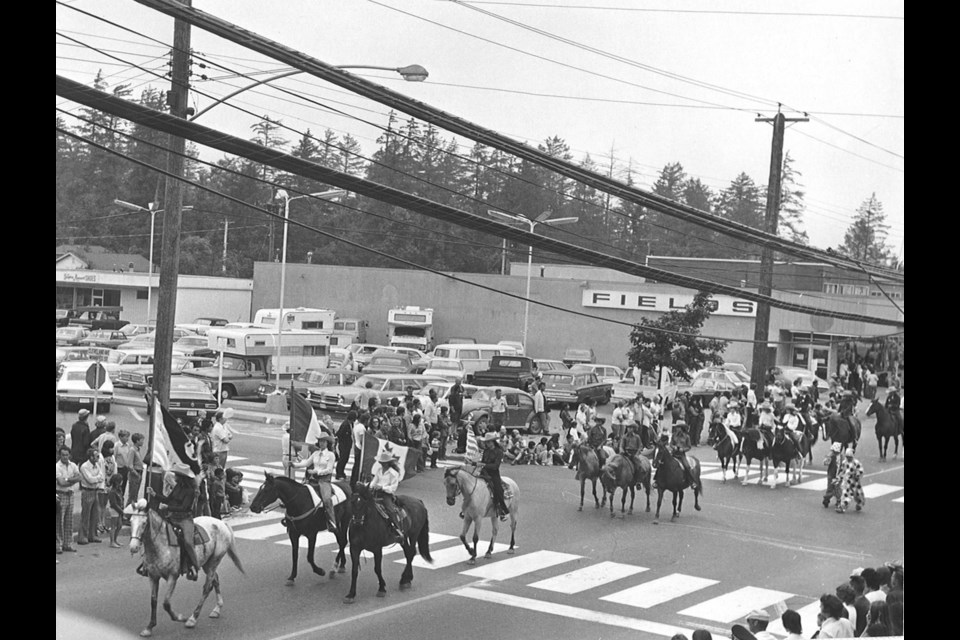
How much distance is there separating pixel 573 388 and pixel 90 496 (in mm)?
22652

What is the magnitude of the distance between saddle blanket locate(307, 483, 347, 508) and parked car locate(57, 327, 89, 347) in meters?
34.3

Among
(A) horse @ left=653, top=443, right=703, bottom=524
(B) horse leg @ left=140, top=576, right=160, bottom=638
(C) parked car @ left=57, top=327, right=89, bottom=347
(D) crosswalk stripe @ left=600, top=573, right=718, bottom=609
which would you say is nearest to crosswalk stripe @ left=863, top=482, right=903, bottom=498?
(A) horse @ left=653, top=443, right=703, bottom=524

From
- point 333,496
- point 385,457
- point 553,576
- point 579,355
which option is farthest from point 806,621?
point 579,355

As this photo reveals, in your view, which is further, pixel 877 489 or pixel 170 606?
pixel 877 489

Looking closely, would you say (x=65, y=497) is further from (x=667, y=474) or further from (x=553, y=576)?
(x=667, y=474)

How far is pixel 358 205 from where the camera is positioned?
66.0 m

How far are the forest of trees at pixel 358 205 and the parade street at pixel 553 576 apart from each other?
128ft

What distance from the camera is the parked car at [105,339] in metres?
46.1

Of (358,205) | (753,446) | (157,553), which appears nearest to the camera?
(157,553)

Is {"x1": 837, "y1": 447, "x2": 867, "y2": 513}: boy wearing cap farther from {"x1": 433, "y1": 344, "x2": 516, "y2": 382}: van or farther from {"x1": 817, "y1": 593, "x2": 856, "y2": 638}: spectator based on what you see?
{"x1": 433, "y1": 344, "x2": 516, "y2": 382}: van

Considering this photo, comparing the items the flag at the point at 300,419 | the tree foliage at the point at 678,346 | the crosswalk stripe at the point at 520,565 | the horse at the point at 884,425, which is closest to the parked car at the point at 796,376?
the tree foliage at the point at 678,346

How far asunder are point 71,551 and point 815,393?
24435 millimetres
